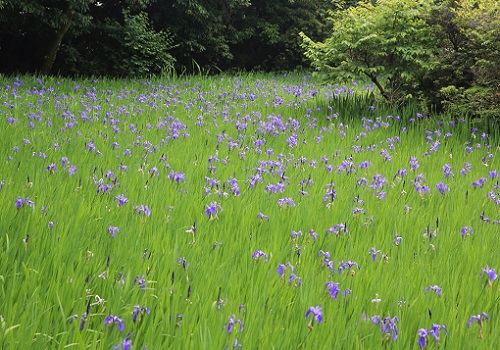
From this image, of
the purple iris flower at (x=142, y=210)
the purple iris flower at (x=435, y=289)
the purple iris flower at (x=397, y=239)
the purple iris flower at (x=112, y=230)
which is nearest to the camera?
the purple iris flower at (x=435, y=289)

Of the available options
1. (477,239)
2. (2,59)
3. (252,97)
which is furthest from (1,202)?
(2,59)

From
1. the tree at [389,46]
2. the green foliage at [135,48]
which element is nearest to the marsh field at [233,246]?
the tree at [389,46]

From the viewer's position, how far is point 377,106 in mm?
7984

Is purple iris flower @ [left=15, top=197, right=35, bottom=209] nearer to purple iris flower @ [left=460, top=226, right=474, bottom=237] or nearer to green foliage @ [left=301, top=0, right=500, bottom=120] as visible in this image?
purple iris flower @ [left=460, top=226, right=474, bottom=237]

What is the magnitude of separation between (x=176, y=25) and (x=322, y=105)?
22.3ft

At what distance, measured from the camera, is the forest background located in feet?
24.5

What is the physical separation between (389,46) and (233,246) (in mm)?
6377

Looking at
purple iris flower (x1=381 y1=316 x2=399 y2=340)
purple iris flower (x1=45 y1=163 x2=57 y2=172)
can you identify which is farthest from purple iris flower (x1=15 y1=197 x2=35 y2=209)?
purple iris flower (x1=381 y1=316 x2=399 y2=340)

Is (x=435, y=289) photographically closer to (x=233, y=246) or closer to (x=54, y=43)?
(x=233, y=246)

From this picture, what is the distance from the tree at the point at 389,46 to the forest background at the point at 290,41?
2cm

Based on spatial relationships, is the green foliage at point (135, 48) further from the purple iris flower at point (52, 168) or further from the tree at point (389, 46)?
the purple iris flower at point (52, 168)

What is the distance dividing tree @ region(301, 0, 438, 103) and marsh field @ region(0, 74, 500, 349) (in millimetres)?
2796

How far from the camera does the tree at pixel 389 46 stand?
26.0 ft

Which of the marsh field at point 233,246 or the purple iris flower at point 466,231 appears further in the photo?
the purple iris flower at point 466,231
